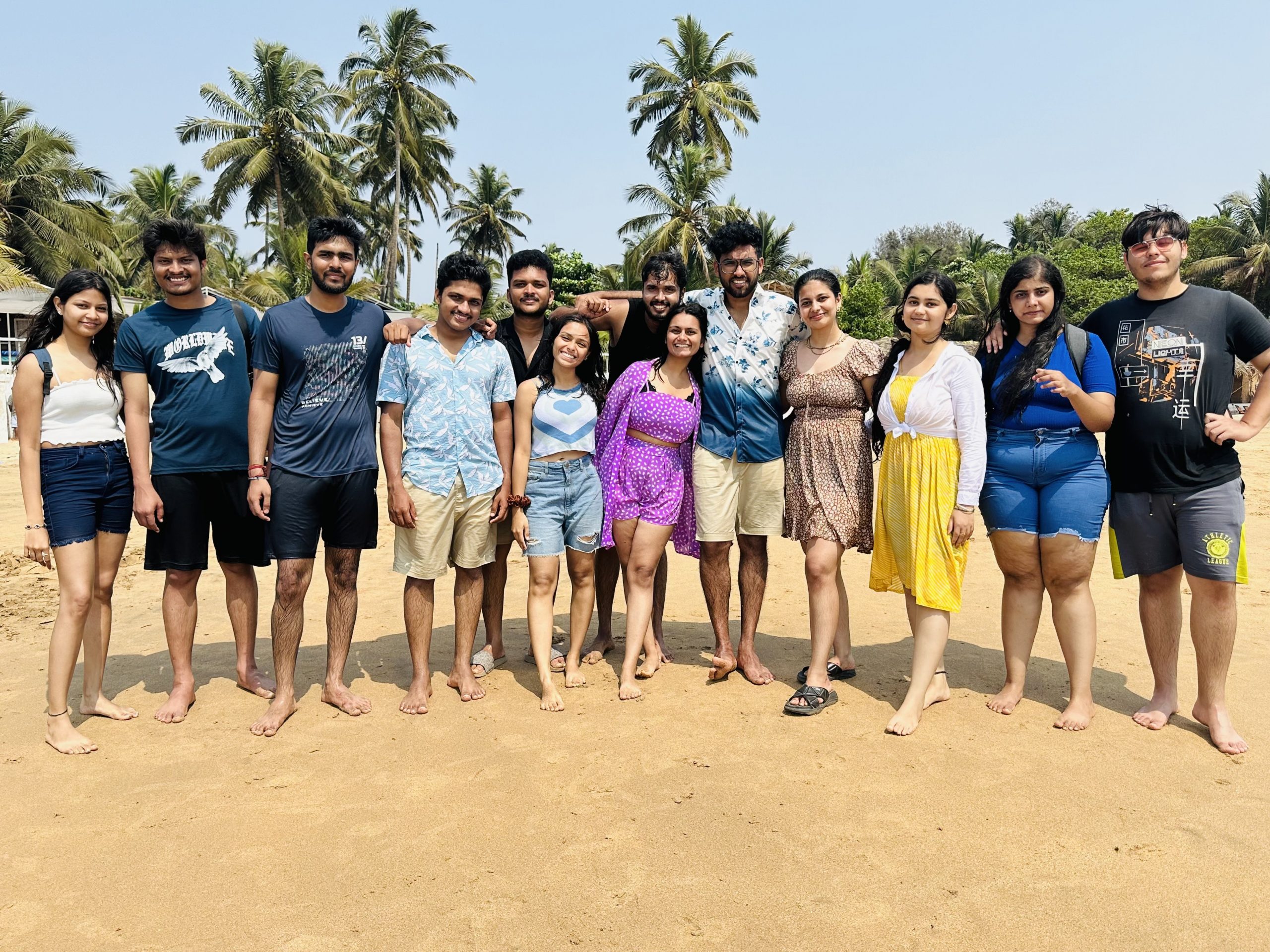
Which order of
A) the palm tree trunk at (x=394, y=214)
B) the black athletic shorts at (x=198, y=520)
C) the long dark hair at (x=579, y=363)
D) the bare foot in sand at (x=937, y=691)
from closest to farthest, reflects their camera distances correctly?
the black athletic shorts at (x=198, y=520) → the bare foot in sand at (x=937, y=691) → the long dark hair at (x=579, y=363) → the palm tree trunk at (x=394, y=214)

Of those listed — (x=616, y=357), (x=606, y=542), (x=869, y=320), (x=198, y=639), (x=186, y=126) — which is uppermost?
(x=186, y=126)

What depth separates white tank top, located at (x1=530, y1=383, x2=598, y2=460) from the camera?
4.39m

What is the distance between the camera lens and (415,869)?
290 centimetres

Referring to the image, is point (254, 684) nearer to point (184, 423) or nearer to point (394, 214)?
point (184, 423)

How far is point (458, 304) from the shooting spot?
4.17m

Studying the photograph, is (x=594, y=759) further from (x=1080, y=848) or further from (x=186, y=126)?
(x=186, y=126)

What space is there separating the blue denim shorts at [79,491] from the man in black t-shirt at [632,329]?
2.25m

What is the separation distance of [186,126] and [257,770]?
33.5 metres

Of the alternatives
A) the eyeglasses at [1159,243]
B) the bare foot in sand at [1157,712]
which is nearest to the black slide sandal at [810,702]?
the bare foot in sand at [1157,712]

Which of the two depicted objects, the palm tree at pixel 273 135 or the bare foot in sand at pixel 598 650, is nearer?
the bare foot in sand at pixel 598 650

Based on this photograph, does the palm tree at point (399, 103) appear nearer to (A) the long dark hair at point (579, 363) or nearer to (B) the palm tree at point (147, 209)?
(B) the palm tree at point (147, 209)

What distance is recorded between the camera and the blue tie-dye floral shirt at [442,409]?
413 centimetres

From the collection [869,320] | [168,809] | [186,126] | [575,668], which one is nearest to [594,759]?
[575,668]

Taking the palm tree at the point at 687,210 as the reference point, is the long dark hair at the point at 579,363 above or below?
below
